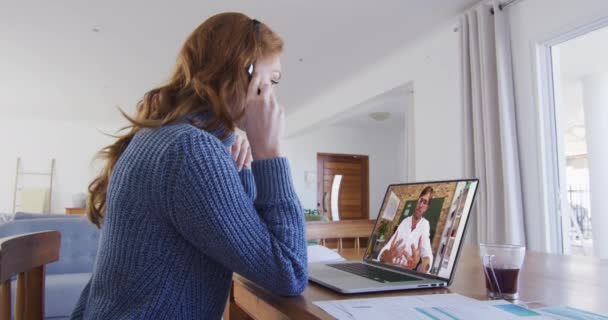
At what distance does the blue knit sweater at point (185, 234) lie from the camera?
2.08ft

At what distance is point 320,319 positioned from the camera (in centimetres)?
57

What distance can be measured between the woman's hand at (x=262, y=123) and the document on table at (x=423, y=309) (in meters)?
0.28

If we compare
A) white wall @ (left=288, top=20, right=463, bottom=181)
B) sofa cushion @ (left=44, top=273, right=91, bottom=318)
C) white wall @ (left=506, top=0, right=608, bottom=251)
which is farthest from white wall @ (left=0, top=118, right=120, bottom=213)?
white wall @ (left=506, top=0, right=608, bottom=251)

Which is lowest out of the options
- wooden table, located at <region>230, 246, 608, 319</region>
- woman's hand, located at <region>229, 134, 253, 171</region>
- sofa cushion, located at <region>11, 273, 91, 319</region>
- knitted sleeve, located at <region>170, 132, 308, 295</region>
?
sofa cushion, located at <region>11, 273, 91, 319</region>

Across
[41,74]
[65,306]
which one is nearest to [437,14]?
[65,306]

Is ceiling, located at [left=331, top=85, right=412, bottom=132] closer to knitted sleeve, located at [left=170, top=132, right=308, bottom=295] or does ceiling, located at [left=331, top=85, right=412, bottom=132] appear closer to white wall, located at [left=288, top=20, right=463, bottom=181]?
white wall, located at [left=288, top=20, right=463, bottom=181]

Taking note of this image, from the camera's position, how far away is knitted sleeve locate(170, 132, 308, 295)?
628 mm

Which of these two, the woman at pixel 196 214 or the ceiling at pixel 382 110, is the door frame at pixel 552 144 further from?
the woman at pixel 196 214

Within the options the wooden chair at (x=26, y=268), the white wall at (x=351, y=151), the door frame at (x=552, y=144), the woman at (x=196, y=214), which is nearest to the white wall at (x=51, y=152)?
the white wall at (x=351, y=151)

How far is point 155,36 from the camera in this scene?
393 cm

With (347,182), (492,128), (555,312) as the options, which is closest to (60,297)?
(555,312)

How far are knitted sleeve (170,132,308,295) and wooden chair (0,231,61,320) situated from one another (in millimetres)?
218

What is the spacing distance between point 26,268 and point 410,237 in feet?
2.27

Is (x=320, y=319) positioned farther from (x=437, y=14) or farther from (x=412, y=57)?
(x=412, y=57)
